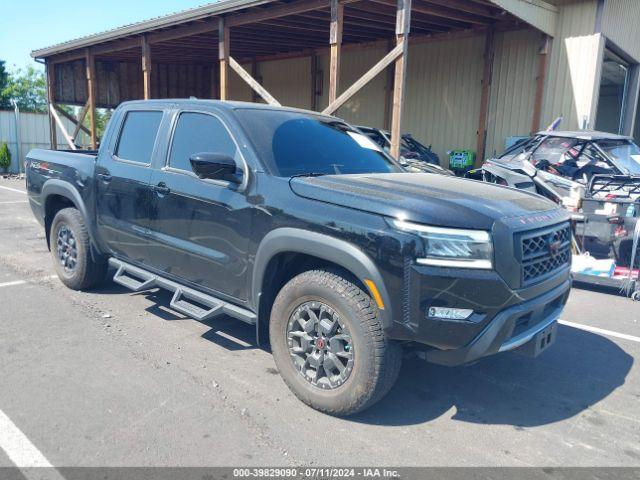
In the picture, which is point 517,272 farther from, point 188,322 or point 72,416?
point 188,322

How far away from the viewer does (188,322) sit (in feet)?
15.6

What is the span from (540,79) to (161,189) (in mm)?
10661

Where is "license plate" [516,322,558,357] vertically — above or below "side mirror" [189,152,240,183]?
below

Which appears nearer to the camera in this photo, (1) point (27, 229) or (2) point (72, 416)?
(2) point (72, 416)

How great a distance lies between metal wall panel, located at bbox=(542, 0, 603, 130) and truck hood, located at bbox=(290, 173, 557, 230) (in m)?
9.40

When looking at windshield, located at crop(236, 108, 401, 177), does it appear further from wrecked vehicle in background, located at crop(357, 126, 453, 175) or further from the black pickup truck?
wrecked vehicle in background, located at crop(357, 126, 453, 175)

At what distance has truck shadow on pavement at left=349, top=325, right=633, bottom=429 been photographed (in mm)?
3297

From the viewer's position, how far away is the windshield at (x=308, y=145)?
366 centimetres

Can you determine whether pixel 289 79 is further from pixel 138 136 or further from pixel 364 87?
pixel 138 136

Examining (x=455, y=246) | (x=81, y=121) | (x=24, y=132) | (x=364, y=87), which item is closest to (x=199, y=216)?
(x=455, y=246)

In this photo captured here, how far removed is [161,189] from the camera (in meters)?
4.15

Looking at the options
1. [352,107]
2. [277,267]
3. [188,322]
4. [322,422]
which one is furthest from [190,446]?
[352,107]

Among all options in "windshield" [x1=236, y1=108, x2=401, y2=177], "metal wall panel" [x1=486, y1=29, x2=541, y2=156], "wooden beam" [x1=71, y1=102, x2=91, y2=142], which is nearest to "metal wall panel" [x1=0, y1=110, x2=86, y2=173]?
"wooden beam" [x1=71, y1=102, x2=91, y2=142]

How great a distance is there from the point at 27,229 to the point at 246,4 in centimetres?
604
